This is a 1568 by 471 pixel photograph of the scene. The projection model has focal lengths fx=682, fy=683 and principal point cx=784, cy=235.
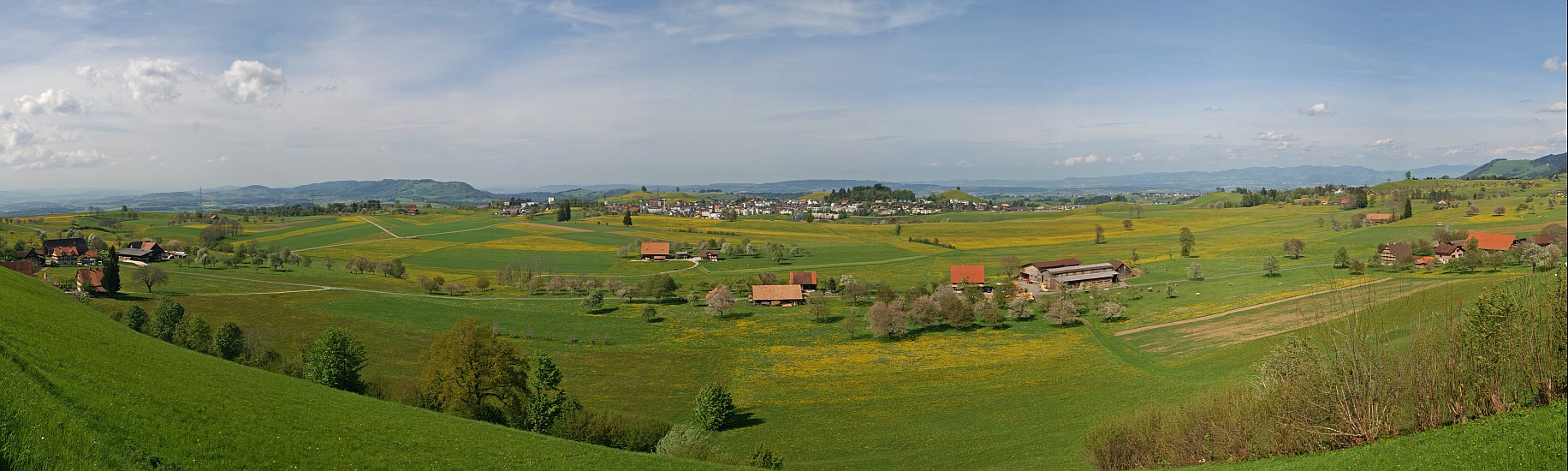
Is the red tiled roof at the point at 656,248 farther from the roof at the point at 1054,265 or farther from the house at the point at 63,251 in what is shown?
the house at the point at 63,251

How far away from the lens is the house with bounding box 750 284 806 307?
68.6 meters

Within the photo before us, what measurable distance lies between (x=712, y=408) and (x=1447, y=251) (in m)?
66.6

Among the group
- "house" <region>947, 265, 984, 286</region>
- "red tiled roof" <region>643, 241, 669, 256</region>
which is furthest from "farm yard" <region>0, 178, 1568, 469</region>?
"house" <region>947, 265, 984, 286</region>

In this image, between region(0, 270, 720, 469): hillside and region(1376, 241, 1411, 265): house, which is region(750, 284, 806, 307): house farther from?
region(1376, 241, 1411, 265): house

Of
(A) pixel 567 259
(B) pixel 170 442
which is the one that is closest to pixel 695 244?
(A) pixel 567 259

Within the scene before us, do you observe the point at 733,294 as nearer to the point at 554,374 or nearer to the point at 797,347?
the point at 797,347

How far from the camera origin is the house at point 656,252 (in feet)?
325

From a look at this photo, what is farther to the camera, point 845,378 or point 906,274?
point 906,274

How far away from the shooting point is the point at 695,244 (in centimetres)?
11112

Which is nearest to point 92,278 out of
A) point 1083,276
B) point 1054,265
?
point 1054,265

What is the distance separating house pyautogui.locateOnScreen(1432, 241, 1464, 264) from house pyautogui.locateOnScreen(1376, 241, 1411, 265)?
6.42 feet

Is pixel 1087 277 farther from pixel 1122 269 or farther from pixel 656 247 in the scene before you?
pixel 656 247

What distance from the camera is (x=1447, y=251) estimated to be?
59.3m

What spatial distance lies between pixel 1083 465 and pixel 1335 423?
7.74 m
